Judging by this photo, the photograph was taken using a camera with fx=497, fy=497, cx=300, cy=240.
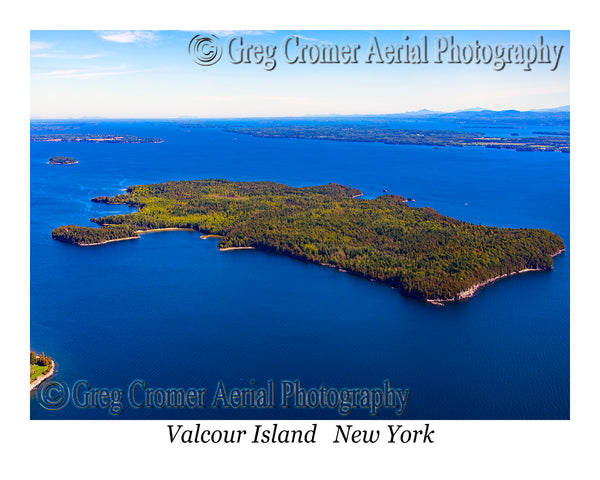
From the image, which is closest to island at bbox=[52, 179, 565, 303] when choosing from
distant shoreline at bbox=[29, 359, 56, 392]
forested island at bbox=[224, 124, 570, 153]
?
distant shoreline at bbox=[29, 359, 56, 392]

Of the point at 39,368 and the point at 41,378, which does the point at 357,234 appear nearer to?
the point at 39,368

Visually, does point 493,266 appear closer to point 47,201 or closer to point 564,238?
point 564,238

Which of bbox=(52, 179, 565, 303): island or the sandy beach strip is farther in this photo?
bbox=(52, 179, 565, 303): island

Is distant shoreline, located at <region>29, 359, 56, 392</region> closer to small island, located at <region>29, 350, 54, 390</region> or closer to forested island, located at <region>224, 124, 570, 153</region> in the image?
small island, located at <region>29, 350, 54, 390</region>

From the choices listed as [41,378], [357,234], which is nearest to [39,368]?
[41,378]

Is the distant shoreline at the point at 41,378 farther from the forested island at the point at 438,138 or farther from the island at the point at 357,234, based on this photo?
the forested island at the point at 438,138

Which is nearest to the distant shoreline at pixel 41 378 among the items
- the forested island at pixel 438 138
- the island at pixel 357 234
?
the island at pixel 357 234
